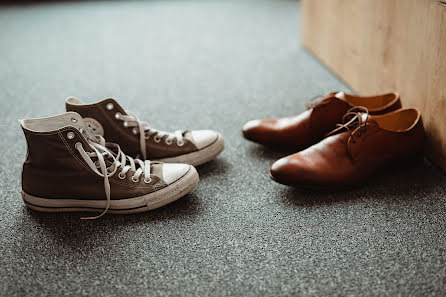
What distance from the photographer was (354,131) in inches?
44.3

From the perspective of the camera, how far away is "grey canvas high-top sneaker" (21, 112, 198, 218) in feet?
3.28

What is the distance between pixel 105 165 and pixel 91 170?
0.03 m

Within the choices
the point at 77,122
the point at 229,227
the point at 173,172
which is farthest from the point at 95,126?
the point at 229,227

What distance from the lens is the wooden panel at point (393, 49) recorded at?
1.19 meters

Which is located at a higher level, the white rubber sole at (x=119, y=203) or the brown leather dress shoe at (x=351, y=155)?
the brown leather dress shoe at (x=351, y=155)

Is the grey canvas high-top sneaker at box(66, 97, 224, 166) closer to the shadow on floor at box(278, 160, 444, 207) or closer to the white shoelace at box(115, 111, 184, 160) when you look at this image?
the white shoelace at box(115, 111, 184, 160)

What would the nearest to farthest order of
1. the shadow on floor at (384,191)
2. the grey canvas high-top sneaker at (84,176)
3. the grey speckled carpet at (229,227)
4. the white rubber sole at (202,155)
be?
the grey speckled carpet at (229,227), the grey canvas high-top sneaker at (84,176), the shadow on floor at (384,191), the white rubber sole at (202,155)

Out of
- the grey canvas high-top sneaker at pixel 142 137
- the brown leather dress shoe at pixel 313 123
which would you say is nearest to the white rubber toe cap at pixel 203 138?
the grey canvas high-top sneaker at pixel 142 137

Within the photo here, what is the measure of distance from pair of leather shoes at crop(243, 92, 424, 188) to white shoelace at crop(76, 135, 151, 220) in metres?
0.29

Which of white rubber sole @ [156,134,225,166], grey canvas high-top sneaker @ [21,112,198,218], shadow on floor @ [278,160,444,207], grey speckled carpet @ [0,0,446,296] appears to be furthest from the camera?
white rubber sole @ [156,134,225,166]

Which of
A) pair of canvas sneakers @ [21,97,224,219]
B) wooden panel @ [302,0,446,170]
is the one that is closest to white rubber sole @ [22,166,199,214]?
pair of canvas sneakers @ [21,97,224,219]

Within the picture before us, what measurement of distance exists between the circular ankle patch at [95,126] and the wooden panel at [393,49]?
784 millimetres

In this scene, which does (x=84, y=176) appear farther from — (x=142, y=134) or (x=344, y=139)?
(x=344, y=139)

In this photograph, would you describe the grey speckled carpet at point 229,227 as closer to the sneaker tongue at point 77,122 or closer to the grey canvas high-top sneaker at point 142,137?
the grey canvas high-top sneaker at point 142,137
